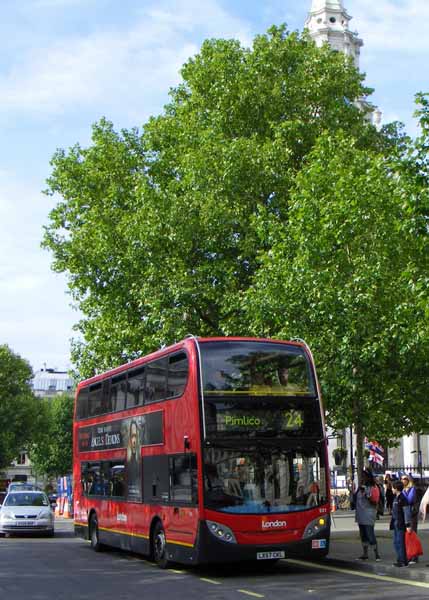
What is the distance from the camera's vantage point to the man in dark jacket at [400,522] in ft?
55.2

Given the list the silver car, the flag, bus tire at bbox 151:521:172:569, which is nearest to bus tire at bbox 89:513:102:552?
bus tire at bbox 151:521:172:569

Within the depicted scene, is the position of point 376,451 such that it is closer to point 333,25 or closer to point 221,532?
point 221,532

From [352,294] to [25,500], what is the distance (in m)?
14.0

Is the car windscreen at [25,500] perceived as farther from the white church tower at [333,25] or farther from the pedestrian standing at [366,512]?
the white church tower at [333,25]

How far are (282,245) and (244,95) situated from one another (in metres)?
11.3

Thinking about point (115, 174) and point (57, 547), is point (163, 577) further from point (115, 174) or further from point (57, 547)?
point (115, 174)

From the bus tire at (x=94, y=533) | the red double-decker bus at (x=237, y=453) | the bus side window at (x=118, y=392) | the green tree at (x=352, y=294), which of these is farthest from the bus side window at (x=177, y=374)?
the bus tire at (x=94, y=533)

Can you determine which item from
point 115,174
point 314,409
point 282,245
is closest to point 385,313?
point 282,245

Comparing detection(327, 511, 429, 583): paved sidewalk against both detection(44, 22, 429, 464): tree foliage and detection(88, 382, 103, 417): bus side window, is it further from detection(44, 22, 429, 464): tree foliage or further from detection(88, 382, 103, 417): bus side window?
detection(88, 382, 103, 417): bus side window

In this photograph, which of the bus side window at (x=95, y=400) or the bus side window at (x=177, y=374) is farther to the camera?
the bus side window at (x=95, y=400)

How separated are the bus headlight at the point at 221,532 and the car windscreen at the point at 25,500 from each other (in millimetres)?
16832

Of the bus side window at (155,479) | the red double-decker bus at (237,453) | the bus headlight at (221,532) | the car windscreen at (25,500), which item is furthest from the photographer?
the car windscreen at (25,500)

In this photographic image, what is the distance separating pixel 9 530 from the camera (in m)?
30.5

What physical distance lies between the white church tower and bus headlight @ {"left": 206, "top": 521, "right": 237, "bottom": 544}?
254 ft
